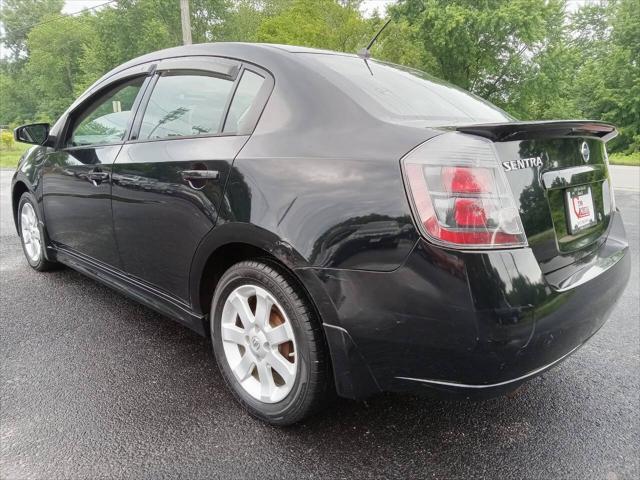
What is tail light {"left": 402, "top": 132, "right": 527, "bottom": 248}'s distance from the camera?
1484 mm

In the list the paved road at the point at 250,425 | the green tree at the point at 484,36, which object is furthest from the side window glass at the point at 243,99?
the green tree at the point at 484,36

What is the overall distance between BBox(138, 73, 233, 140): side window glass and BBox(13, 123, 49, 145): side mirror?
1344 mm

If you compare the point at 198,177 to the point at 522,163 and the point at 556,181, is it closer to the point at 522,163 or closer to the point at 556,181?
the point at 522,163

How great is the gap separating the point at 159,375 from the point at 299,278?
1.11 m

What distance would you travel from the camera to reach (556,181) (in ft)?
5.66

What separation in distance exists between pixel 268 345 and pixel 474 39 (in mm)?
20592

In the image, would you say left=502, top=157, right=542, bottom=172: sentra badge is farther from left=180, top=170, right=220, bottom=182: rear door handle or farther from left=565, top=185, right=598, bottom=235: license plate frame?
left=180, top=170, right=220, bottom=182: rear door handle

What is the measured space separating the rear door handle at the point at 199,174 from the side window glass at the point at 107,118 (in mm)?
820

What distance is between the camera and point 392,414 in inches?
83.0

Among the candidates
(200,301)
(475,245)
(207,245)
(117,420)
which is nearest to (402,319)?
(475,245)

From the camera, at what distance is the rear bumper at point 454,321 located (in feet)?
4.82

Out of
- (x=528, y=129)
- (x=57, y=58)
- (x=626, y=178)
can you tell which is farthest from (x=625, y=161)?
(x=57, y=58)

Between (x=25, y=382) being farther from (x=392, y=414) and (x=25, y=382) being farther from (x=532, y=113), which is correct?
(x=532, y=113)

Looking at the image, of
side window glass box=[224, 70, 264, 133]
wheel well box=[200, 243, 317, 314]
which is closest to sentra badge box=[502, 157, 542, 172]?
wheel well box=[200, 243, 317, 314]
